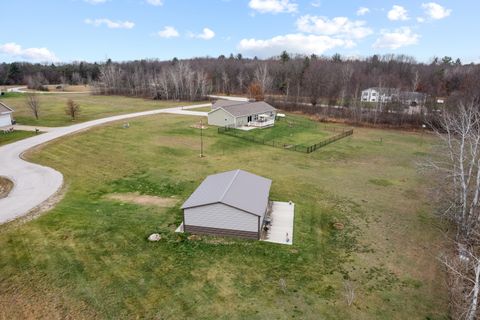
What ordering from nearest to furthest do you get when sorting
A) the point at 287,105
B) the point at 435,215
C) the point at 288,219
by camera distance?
the point at 288,219, the point at 435,215, the point at 287,105

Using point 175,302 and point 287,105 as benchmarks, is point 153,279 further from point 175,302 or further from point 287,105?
point 287,105

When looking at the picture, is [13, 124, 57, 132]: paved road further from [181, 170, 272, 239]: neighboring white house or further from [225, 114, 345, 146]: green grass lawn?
[181, 170, 272, 239]: neighboring white house

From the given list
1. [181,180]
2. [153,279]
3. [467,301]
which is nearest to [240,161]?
[181,180]

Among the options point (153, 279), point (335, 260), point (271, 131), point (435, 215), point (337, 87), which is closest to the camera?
point (153, 279)

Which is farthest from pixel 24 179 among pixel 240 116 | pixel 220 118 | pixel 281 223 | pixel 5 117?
pixel 240 116

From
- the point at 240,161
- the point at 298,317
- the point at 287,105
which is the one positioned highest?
the point at 287,105

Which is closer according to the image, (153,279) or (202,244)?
(153,279)

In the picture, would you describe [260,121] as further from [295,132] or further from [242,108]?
[295,132]

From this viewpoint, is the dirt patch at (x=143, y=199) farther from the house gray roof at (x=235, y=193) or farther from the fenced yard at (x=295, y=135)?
the fenced yard at (x=295, y=135)
